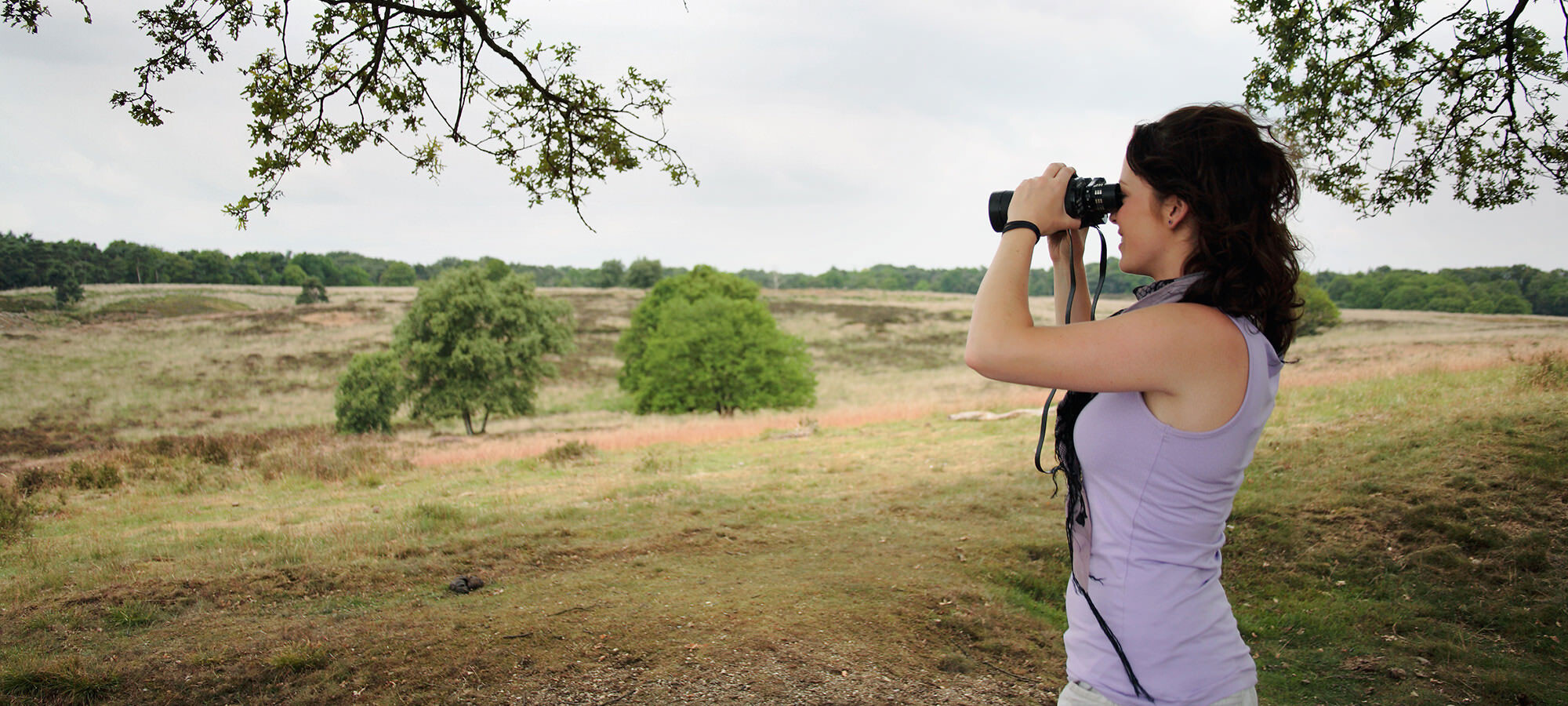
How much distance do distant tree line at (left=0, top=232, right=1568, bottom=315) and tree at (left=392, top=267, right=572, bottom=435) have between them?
2.24m

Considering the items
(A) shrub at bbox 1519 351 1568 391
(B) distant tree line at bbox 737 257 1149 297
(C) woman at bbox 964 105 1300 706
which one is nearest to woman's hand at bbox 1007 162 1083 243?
(C) woman at bbox 964 105 1300 706

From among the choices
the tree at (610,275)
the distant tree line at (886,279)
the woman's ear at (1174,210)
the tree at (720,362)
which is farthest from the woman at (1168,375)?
the tree at (610,275)

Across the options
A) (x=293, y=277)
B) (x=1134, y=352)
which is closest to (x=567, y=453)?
(x=1134, y=352)

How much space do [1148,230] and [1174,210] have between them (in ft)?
0.23

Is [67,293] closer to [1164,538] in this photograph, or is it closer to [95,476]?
[95,476]

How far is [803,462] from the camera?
15047 mm

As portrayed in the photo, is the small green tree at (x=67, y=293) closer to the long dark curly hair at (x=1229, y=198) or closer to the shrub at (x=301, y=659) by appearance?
the shrub at (x=301, y=659)

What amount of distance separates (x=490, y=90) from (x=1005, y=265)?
6.90 m

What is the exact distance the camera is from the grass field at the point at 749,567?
16.5 feet

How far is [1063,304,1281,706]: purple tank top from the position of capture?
158 centimetres

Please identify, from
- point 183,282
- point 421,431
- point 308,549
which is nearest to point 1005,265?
point 308,549

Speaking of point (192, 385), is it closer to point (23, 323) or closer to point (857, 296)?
point (23, 323)

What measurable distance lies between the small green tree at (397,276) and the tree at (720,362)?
72483 millimetres

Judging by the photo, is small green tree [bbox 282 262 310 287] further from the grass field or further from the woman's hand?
the woman's hand
